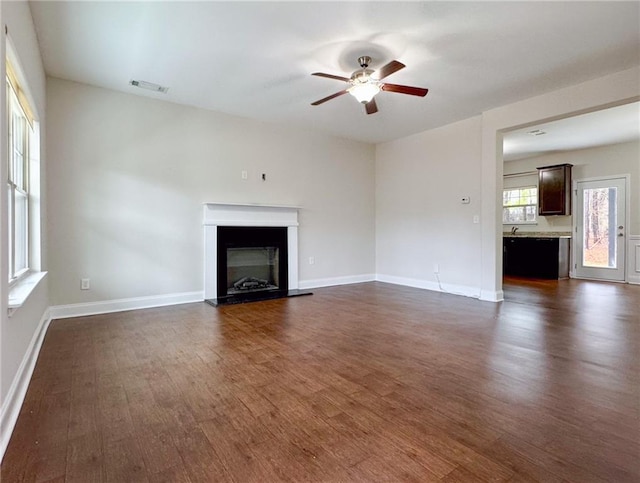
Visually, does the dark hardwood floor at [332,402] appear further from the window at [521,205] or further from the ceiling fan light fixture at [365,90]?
A: the window at [521,205]

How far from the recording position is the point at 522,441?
1535 mm

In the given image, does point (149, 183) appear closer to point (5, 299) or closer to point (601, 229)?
point (5, 299)

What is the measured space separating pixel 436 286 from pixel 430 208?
4.19ft

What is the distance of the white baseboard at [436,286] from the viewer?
495cm

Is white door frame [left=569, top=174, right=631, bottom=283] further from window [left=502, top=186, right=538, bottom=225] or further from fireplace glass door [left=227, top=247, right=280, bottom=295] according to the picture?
fireplace glass door [left=227, top=247, right=280, bottom=295]

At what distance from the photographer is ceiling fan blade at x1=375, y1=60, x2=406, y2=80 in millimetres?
2636

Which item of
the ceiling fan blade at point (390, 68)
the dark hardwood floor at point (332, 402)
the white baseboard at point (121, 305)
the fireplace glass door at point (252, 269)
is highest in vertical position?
the ceiling fan blade at point (390, 68)

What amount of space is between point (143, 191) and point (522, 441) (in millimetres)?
4380

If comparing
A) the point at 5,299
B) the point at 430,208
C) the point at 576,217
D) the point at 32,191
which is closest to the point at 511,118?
the point at 430,208

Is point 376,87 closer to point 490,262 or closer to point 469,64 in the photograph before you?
point 469,64

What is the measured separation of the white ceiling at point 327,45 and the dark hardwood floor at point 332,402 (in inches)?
101

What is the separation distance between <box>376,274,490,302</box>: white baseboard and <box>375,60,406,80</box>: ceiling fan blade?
330 cm

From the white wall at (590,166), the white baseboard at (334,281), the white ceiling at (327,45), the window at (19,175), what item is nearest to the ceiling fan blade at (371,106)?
the white ceiling at (327,45)

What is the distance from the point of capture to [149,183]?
14.0ft
